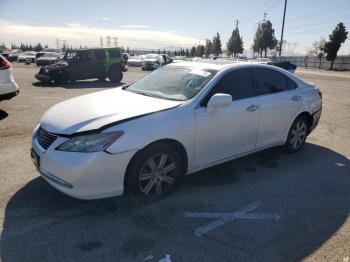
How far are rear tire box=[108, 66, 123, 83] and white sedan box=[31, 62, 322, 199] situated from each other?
14.2m

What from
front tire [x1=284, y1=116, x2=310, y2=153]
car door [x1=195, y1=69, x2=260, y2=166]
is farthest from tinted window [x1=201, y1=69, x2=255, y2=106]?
front tire [x1=284, y1=116, x2=310, y2=153]

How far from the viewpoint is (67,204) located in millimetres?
4051

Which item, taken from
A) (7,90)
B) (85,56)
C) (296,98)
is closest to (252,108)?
(296,98)

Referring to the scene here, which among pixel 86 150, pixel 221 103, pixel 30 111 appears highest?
pixel 221 103

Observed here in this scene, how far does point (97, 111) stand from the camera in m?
4.14

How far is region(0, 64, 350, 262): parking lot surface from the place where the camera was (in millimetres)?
3244

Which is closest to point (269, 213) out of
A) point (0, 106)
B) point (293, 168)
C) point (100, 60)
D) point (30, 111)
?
point (293, 168)

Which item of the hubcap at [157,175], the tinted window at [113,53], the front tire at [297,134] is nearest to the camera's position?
the hubcap at [157,175]

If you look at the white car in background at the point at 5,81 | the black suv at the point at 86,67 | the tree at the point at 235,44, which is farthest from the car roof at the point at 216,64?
the tree at the point at 235,44

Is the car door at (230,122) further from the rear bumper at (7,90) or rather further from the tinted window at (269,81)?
the rear bumper at (7,90)

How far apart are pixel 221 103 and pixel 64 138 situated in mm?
1863

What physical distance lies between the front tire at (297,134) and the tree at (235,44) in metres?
71.3

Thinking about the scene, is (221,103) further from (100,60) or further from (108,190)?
(100,60)

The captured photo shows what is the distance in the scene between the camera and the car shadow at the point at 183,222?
3.23m
